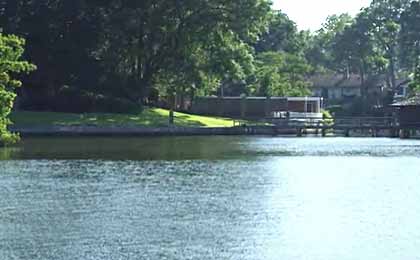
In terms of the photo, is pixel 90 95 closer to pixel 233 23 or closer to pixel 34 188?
pixel 233 23

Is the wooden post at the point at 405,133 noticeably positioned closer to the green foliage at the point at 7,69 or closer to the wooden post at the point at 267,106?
the wooden post at the point at 267,106

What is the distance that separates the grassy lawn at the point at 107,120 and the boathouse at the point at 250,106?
11.4 metres

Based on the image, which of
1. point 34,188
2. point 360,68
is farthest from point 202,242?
point 360,68

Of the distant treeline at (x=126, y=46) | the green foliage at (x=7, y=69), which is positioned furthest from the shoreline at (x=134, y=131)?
the green foliage at (x=7, y=69)

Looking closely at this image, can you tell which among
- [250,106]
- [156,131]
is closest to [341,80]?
[250,106]

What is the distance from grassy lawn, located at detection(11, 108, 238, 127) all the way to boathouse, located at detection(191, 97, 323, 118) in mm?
11399

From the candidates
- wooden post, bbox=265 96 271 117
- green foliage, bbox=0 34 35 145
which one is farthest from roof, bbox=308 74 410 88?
green foliage, bbox=0 34 35 145

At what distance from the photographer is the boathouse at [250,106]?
10131 centimetres

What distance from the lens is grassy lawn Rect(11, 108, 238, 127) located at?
82812mm

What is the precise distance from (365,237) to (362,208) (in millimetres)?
6080

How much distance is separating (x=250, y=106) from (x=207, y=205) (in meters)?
67.7

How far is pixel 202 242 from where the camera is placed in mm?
27344

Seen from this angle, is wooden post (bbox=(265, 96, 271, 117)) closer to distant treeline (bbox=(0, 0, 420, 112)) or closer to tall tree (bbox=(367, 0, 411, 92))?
distant treeline (bbox=(0, 0, 420, 112))

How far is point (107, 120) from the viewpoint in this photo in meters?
84.5
